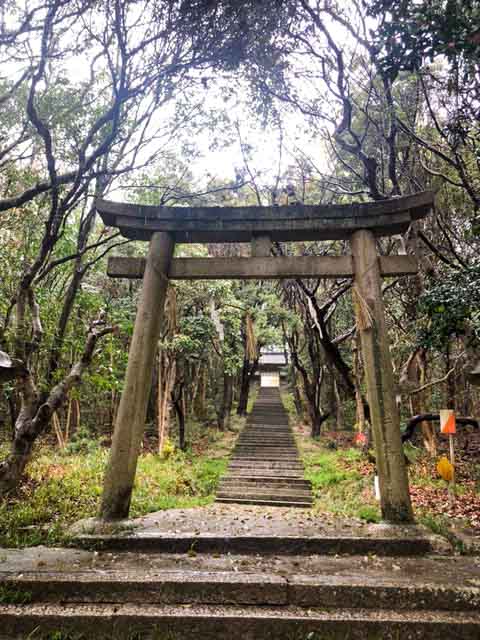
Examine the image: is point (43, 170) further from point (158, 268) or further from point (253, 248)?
point (253, 248)

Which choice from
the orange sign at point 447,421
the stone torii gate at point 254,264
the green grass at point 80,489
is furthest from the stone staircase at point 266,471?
the stone torii gate at point 254,264

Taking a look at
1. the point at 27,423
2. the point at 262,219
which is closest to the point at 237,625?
the point at 27,423

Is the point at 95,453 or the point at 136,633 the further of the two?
the point at 95,453

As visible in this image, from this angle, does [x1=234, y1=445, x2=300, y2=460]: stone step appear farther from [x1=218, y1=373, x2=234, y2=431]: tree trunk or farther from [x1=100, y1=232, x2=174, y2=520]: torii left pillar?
[x1=100, y1=232, x2=174, y2=520]: torii left pillar

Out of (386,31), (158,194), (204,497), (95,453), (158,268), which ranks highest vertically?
(158,194)

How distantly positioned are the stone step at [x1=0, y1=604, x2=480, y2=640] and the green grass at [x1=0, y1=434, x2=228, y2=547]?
120 centimetres

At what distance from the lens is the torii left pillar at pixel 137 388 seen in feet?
15.3

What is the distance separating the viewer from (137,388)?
4.86 m

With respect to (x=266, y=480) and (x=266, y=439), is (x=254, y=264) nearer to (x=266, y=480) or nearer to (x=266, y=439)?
(x=266, y=480)

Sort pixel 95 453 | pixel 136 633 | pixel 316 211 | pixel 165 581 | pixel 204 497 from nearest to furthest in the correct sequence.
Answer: pixel 136 633 → pixel 165 581 → pixel 316 211 → pixel 204 497 → pixel 95 453

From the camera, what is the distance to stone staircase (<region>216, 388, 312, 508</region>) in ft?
34.9

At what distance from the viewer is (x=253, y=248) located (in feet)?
17.9

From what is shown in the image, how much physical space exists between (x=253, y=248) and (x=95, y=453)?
8.83 m

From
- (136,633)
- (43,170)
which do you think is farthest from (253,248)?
Answer: (43,170)
